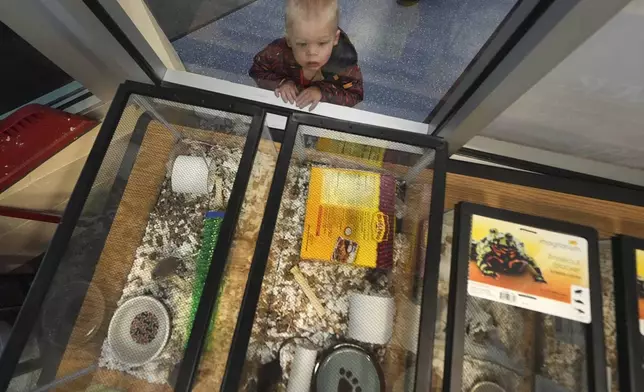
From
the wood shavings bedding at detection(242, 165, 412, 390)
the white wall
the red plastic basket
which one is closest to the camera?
the white wall

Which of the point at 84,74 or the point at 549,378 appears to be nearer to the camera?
the point at 549,378

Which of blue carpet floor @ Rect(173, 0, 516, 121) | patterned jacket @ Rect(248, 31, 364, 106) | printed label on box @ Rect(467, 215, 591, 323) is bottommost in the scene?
printed label on box @ Rect(467, 215, 591, 323)

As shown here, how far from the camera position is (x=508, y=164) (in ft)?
3.34

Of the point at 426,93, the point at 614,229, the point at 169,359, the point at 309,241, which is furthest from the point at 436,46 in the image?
the point at 169,359

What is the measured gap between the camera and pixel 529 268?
75 cm

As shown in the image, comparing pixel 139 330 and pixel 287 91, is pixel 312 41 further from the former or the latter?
pixel 139 330

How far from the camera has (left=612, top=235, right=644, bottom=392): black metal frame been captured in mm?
718

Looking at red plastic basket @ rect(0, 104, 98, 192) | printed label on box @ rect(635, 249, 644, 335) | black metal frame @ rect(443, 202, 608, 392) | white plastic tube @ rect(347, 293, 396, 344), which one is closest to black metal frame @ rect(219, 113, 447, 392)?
black metal frame @ rect(443, 202, 608, 392)

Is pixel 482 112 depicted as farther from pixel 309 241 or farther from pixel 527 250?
pixel 309 241

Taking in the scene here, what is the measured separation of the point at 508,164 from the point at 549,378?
0.49 meters

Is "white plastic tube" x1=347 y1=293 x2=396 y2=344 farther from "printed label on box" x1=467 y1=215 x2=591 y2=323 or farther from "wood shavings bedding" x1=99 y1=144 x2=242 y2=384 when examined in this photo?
"wood shavings bedding" x1=99 y1=144 x2=242 y2=384

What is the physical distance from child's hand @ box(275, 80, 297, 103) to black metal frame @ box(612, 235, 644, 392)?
0.72 m

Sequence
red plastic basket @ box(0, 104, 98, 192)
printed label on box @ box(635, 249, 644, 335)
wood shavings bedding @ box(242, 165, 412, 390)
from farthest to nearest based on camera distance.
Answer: red plastic basket @ box(0, 104, 98, 192) < wood shavings bedding @ box(242, 165, 412, 390) < printed label on box @ box(635, 249, 644, 335)

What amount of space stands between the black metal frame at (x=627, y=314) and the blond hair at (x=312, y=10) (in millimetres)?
664
